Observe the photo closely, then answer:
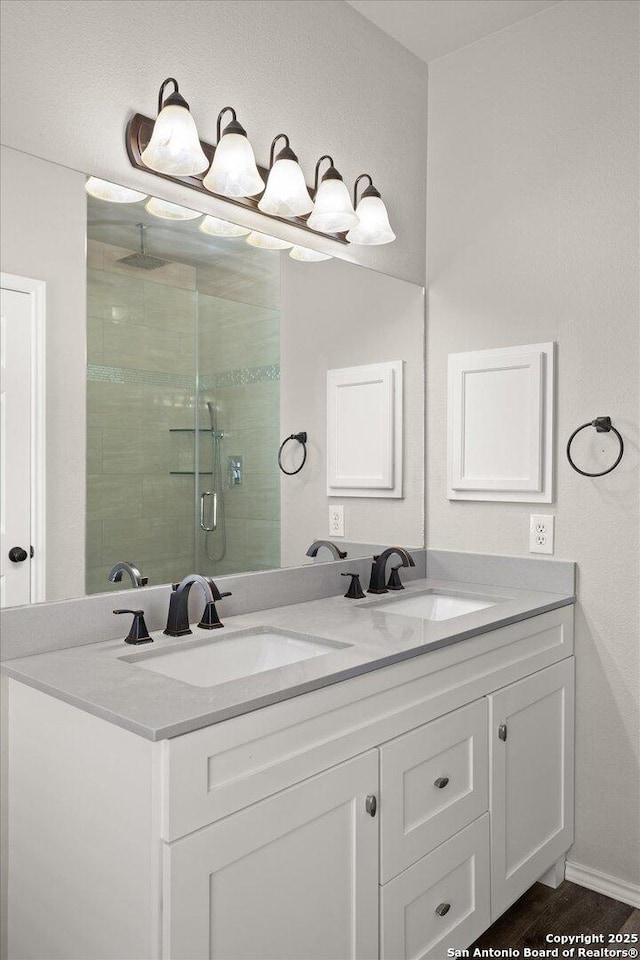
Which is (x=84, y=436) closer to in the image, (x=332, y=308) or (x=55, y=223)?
(x=55, y=223)

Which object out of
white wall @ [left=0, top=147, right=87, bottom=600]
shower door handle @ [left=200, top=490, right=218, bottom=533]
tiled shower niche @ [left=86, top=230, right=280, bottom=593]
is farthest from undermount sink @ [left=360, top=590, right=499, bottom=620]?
white wall @ [left=0, top=147, right=87, bottom=600]

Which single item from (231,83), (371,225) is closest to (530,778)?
(371,225)

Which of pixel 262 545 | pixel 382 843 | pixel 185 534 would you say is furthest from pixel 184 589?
pixel 382 843

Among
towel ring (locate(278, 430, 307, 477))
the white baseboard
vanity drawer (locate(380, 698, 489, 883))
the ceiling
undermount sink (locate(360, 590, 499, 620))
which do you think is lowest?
the white baseboard

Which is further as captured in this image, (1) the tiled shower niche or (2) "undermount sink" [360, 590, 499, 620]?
(2) "undermount sink" [360, 590, 499, 620]

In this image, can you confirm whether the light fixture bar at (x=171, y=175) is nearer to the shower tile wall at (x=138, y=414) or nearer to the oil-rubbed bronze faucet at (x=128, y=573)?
the shower tile wall at (x=138, y=414)

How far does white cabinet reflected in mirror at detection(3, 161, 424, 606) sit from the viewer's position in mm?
1592

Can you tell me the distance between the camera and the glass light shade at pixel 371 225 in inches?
89.4

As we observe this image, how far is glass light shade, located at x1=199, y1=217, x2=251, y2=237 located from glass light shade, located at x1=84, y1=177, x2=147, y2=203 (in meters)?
0.20

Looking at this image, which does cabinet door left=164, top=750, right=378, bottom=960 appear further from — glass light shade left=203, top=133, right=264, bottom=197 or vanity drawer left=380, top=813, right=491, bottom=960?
glass light shade left=203, top=133, right=264, bottom=197

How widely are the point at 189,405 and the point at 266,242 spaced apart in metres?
0.57

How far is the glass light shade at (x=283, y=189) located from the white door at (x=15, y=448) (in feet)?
2.59

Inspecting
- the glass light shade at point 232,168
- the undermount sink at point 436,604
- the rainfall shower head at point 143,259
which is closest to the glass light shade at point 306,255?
the glass light shade at point 232,168

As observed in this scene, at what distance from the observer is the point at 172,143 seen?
1.70m
